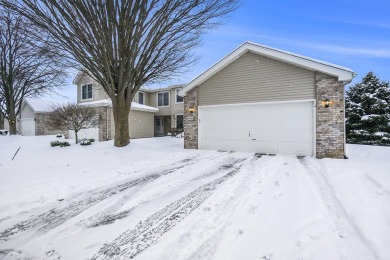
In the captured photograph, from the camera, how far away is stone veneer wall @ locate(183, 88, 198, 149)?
A: 10711 millimetres

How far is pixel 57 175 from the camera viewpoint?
557cm

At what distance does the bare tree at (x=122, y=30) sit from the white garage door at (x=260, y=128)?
149 inches

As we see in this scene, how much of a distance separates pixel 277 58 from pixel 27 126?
26.0 metres

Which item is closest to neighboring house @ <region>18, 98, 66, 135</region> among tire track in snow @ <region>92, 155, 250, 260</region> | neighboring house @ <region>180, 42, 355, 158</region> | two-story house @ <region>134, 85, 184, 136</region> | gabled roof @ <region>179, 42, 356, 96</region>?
two-story house @ <region>134, 85, 184, 136</region>

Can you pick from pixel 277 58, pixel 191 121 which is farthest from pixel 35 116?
pixel 277 58

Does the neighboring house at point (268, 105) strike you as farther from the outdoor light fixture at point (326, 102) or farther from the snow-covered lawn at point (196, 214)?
the snow-covered lawn at point (196, 214)

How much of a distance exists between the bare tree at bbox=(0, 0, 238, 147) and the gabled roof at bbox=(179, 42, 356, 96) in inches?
69.4

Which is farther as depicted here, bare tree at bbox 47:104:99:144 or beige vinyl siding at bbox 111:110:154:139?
beige vinyl siding at bbox 111:110:154:139

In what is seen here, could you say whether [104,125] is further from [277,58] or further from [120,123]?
[277,58]

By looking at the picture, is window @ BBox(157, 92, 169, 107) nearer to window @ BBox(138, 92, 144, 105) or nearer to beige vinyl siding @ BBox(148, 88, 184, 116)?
beige vinyl siding @ BBox(148, 88, 184, 116)

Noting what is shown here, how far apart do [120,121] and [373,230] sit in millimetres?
9734

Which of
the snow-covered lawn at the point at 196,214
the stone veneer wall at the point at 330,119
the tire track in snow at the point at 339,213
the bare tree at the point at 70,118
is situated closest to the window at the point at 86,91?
the bare tree at the point at 70,118

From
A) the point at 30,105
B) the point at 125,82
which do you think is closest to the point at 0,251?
the point at 125,82

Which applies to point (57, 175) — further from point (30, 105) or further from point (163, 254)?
point (30, 105)
